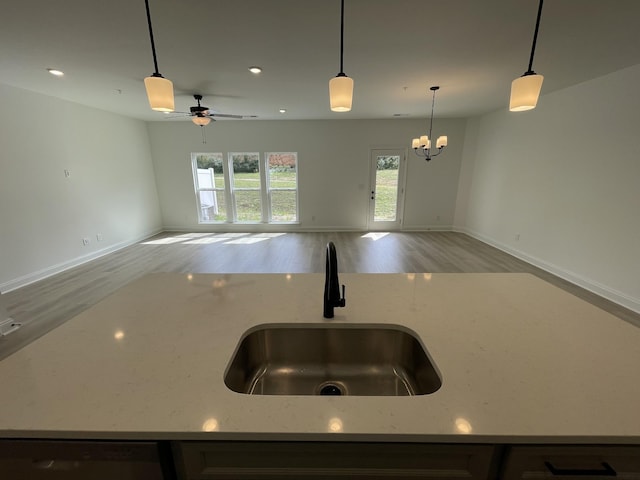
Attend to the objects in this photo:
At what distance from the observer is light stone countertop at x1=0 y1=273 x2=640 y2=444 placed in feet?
2.08

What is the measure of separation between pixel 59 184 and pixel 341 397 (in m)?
5.58

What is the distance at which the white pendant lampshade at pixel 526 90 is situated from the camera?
1.48 meters

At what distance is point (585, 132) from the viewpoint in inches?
139

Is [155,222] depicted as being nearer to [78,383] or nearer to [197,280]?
[197,280]

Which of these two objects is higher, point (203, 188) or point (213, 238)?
point (203, 188)

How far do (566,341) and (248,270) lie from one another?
3860 mm

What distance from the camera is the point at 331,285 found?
1.06m

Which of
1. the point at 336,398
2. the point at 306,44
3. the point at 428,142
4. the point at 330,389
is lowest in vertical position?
the point at 330,389

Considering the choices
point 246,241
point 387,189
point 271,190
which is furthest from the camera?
point 271,190

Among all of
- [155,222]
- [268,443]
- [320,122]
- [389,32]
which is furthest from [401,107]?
[155,222]

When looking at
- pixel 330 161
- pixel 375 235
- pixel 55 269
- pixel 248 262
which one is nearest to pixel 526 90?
pixel 248 262

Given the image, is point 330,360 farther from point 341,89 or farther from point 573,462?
point 341,89

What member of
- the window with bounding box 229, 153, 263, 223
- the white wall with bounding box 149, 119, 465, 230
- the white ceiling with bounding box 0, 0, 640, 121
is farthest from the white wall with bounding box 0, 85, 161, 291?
the window with bounding box 229, 153, 263, 223

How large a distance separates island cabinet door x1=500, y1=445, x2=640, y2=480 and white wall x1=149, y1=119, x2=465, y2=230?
245 inches
